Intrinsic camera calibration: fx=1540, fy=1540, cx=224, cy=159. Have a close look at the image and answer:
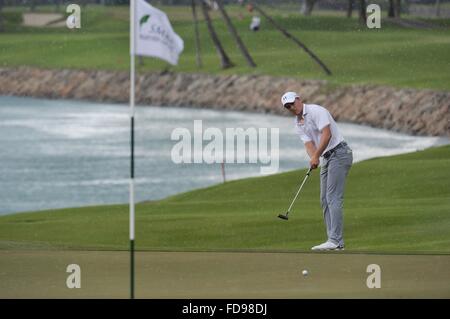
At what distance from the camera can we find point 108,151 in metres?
59.9

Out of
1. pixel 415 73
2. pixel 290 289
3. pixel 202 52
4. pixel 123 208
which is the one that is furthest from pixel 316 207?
pixel 202 52

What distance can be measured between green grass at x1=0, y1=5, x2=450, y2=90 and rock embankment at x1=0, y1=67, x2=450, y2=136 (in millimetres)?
964

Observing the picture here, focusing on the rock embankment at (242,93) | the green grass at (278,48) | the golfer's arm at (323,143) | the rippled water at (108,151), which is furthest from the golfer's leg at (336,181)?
the green grass at (278,48)

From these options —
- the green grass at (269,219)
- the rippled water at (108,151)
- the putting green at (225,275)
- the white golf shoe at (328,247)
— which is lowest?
the putting green at (225,275)

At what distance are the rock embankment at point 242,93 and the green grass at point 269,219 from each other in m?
26.6

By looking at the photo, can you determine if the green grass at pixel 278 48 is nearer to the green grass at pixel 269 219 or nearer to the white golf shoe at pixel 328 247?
the green grass at pixel 269 219

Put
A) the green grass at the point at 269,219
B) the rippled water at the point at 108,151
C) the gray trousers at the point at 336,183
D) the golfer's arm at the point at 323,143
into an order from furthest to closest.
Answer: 1. the rippled water at the point at 108,151
2. the green grass at the point at 269,219
3. the gray trousers at the point at 336,183
4. the golfer's arm at the point at 323,143

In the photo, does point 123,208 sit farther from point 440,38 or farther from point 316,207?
point 440,38

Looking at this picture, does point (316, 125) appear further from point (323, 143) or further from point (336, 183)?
point (336, 183)

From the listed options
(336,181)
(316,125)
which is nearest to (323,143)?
(316,125)

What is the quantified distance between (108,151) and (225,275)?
47.4 meters

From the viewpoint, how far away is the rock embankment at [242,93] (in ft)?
188

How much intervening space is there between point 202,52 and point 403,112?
3039 centimetres

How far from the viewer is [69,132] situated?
6881 centimetres
